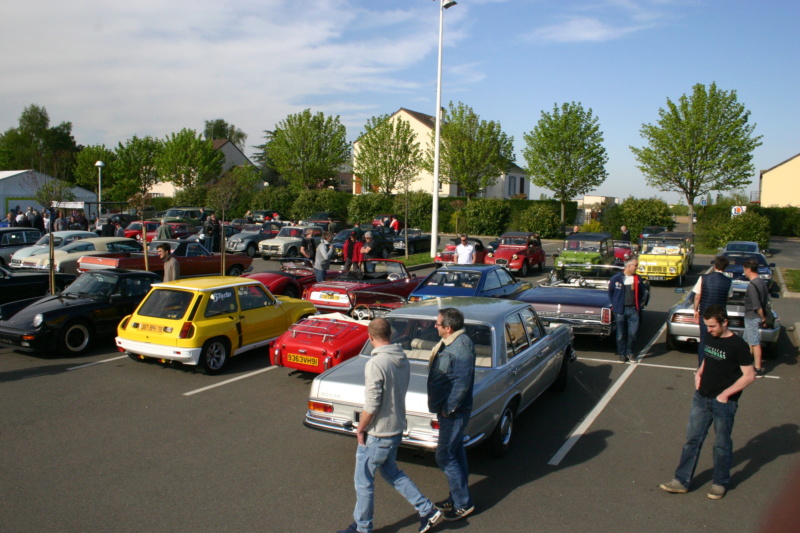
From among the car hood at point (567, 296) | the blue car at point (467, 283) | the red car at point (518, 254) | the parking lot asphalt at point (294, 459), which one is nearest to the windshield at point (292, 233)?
the red car at point (518, 254)

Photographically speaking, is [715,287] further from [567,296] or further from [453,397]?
[453,397]

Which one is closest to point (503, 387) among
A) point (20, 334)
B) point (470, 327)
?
point (470, 327)

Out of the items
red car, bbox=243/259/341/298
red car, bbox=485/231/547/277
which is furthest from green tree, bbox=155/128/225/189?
red car, bbox=243/259/341/298

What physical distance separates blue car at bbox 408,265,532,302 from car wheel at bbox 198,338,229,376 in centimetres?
372

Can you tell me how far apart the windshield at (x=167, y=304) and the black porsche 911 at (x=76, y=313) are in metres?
1.51

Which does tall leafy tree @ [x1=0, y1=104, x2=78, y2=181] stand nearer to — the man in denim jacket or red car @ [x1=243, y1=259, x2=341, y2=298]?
red car @ [x1=243, y1=259, x2=341, y2=298]

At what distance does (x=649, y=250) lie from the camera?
21.0 meters

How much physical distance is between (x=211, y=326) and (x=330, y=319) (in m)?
1.71

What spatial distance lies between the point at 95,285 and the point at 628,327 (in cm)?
910

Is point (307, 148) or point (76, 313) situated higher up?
point (307, 148)

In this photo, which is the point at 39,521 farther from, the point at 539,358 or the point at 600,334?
the point at 600,334

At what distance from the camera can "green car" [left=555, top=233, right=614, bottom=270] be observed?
1941 centimetres

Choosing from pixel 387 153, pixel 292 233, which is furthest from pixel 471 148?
pixel 292 233

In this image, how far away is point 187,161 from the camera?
53.2 m
